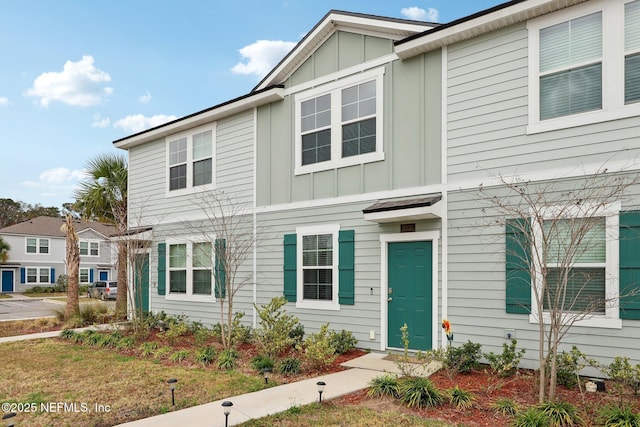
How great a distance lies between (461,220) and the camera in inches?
287

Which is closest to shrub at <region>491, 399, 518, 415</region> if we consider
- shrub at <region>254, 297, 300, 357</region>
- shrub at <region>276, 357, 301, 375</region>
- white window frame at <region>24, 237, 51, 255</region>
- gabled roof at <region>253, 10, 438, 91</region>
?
shrub at <region>276, 357, 301, 375</region>

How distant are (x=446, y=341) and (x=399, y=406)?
2399 millimetres

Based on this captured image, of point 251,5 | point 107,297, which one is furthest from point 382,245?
point 107,297

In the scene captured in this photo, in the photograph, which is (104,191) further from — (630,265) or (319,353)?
(630,265)

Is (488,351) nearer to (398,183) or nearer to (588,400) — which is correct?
(588,400)

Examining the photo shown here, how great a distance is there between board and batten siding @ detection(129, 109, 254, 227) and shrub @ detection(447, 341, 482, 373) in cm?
608

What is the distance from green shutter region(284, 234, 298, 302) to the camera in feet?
31.0

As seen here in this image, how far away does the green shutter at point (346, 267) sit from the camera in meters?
8.54

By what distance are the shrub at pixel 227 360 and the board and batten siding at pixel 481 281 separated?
386 cm

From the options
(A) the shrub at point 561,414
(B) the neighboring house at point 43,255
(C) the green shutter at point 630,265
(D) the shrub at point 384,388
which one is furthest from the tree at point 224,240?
(B) the neighboring house at point 43,255

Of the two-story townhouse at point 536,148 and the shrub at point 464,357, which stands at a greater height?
the two-story townhouse at point 536,148

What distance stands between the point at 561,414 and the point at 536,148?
394cm

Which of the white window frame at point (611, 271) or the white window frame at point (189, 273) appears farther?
the white window frame at point (189, 273)

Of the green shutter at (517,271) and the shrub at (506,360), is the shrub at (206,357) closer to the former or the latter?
the shrub at (506,360)
